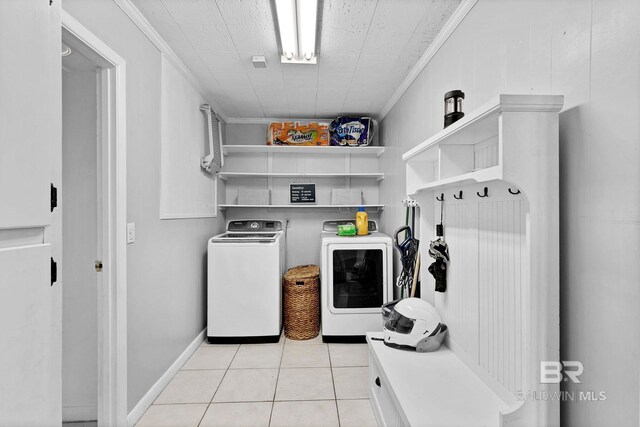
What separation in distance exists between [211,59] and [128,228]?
1362mm

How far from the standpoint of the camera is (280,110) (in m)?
3.52

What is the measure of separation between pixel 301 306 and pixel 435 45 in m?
2.41

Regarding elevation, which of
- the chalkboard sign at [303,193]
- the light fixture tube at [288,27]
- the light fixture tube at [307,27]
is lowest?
the chalkboard sign at [303,193]

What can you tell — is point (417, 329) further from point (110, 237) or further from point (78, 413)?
point (78, 413)

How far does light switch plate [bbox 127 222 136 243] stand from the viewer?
1.77 m

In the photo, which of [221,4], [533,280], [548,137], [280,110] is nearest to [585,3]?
[548,137]

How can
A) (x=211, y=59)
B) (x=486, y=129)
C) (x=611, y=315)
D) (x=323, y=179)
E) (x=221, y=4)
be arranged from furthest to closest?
(x=323, y=179) → (x=211, y=59) → (x=221, y=4) → (x=486, y=129) → (x=611, y=315)

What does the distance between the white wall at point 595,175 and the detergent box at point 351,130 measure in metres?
2.35

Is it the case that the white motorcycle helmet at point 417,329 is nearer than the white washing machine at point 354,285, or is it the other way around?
the white motorcycle helmet at point 417,329

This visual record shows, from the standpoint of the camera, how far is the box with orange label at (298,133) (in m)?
3.66

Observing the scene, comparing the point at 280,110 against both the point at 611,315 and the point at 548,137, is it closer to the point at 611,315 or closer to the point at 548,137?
the point at 548,137
